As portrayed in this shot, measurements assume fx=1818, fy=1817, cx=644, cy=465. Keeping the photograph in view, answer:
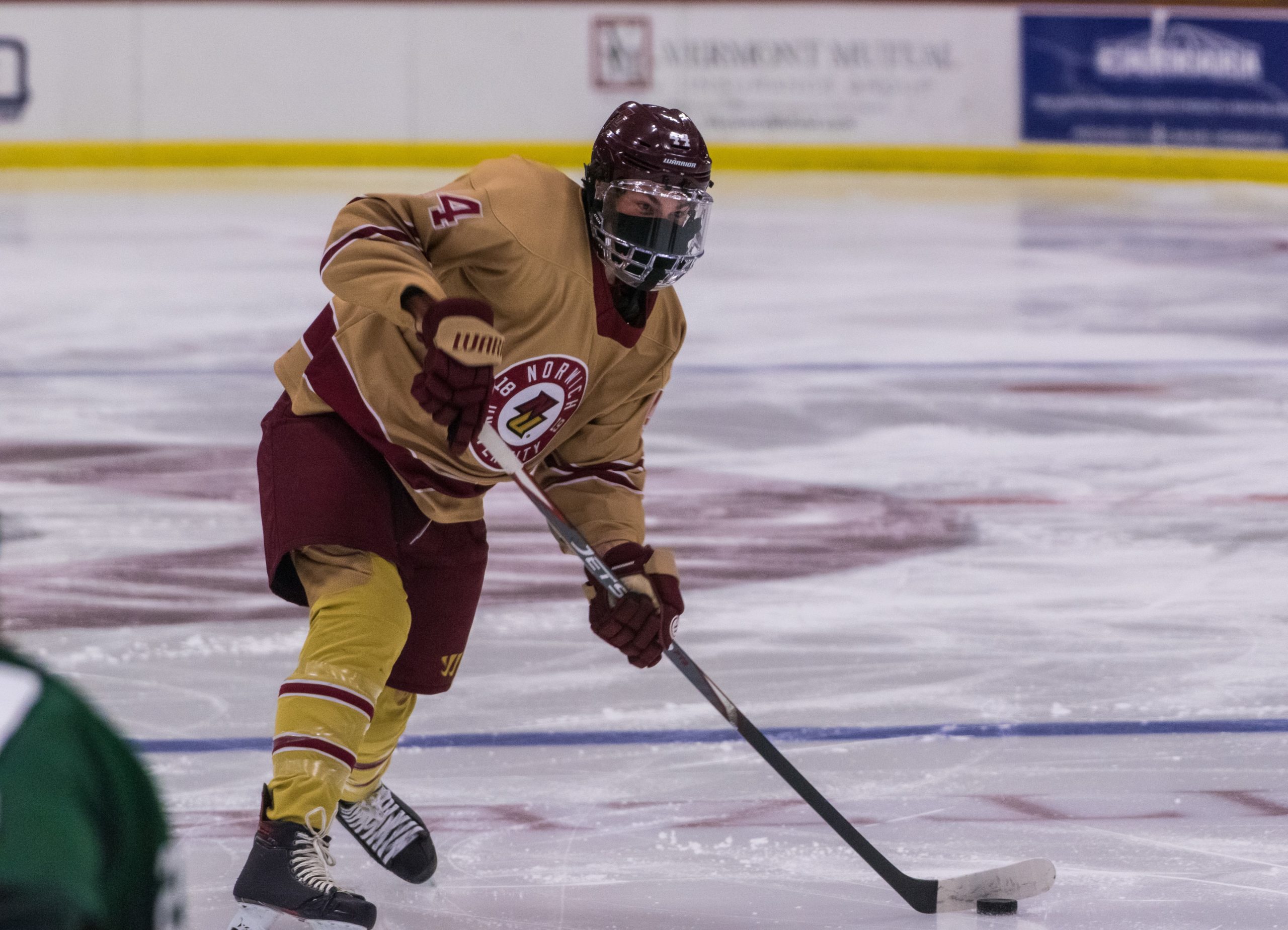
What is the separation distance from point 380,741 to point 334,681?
303 mm

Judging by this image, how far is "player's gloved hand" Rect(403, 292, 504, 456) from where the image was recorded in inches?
73.2

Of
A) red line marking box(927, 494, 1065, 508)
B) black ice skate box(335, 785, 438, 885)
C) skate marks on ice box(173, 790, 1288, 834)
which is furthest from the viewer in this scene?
red line marking box(927, 494, 1065, 508)

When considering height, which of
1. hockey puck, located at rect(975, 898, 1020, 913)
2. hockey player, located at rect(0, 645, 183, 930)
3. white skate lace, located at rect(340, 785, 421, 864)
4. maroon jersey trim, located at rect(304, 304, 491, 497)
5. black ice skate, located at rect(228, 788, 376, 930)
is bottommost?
hockey puck, located at rect(975, 898, 1020, 913)

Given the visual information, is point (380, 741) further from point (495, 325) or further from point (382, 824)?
point (495, 325)

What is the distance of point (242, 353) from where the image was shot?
19.1 ft

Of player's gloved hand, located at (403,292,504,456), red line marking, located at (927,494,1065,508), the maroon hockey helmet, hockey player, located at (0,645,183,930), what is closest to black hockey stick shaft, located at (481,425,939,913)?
player's gloved hand, located at (403,292,504,456)

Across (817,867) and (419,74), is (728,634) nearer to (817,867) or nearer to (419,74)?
(817,867)

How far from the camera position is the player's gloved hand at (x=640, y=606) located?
2078 millimetres

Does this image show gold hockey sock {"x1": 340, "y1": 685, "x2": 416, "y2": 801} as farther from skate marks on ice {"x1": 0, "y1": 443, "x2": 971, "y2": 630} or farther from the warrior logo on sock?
skate marks on ice {"x1": 0, "y1": 443, "x2": 971, "y2": 630}

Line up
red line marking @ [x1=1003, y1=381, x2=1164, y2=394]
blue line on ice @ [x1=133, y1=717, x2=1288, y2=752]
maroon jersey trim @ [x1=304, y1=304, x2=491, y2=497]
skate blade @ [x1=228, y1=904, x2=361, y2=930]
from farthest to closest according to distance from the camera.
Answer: red line marking @ [x1=1003, y1=381, x2=1164, y2=394] → blue line on ice @ [x1=133, y1=717, x2=1288, y2=752] → maroon jersey trim @ [x1=304, y1=304, x2=491, y2=497] → skate blade @ [x1=228, y1=904, x2=361, y2=930]

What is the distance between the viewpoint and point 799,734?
107 inches

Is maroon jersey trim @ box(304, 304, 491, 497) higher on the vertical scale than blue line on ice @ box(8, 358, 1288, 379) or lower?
higher

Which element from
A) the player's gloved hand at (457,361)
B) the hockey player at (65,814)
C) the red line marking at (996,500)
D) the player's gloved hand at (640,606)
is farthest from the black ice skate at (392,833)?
the red line marking at (996,500)

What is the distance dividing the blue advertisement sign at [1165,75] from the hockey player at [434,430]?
29.7ft
